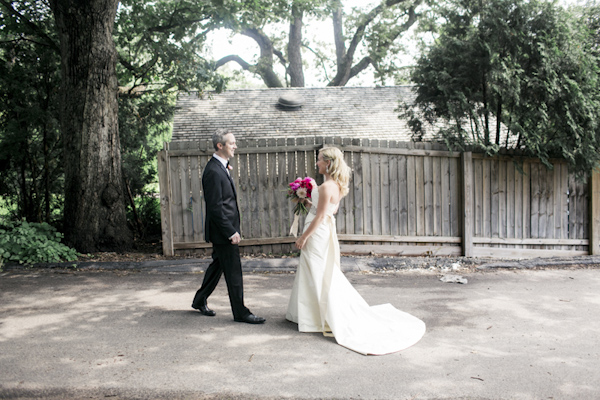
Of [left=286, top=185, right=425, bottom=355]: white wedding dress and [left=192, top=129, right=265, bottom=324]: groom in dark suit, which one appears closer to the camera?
[left=286, top=185, right=425, bottom=355]: white wedding dress

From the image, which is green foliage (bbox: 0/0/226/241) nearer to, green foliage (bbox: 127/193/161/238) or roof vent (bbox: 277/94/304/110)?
green foliage (bbox: 127/193/161/238)

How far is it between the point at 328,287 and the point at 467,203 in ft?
16.5

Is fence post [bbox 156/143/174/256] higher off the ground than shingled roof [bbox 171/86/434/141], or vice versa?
shingled roof [bbox 171/86/434/141]

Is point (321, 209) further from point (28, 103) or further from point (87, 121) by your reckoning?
point (28, 103)

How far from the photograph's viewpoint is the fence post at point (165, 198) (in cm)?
853

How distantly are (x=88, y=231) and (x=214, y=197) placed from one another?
4.41 metres

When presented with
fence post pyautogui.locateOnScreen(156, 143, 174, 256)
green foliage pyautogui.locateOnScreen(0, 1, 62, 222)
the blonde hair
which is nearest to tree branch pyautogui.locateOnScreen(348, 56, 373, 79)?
green foliage pyautogui.locateOnScreen(0, 1, 62, 222)

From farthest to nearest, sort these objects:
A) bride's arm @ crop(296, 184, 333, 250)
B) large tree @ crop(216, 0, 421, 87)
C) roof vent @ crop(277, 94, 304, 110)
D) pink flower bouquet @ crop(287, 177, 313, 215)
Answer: large tree @ crop(216, 0, 421, 87) < roof vent @ crop(277, 94, 304, 110) < pink flower bouquet @ crop(287, 177, 313, 215) < bride's arm @ crop(296, 184, 333, 250)

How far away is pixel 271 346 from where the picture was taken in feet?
15.3

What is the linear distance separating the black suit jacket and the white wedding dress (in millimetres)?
841

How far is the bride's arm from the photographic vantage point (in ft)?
16.7

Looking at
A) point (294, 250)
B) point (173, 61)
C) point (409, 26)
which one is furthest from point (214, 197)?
point (409, 26)

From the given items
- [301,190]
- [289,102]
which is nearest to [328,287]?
[301,190]

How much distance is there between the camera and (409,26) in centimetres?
2783
